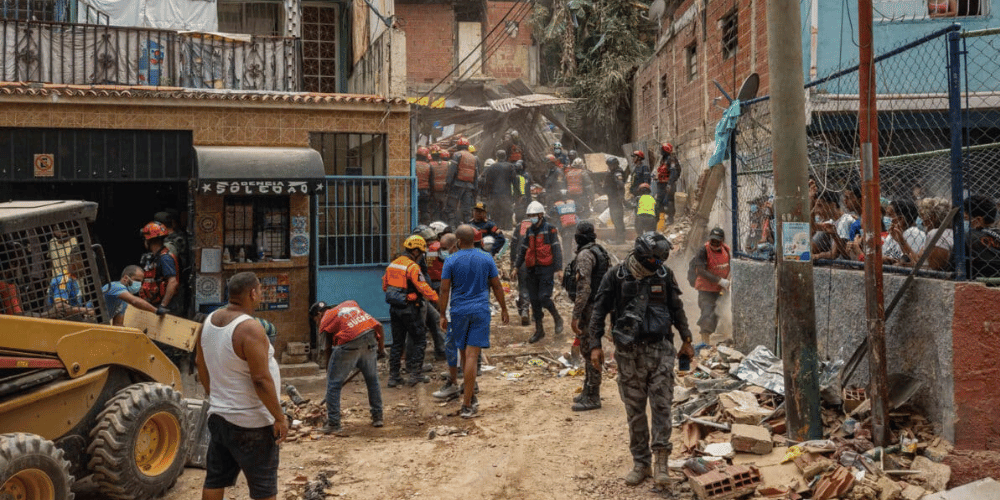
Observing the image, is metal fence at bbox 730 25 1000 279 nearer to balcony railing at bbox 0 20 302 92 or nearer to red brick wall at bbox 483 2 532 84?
balcony railing at bbox 0 20 302 92

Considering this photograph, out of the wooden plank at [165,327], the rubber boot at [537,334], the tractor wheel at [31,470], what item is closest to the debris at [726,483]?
the tractor wheel at [31,470]

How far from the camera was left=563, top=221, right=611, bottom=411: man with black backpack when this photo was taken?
7852mm

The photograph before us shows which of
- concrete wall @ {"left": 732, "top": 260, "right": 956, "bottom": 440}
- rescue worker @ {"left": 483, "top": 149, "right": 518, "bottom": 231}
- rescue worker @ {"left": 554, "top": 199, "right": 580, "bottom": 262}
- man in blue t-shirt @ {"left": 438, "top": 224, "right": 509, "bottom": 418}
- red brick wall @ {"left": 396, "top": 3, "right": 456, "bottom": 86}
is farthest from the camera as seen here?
red brick wall @ {"left": 396, "top": 3, "right": 456, "bottom": 86}

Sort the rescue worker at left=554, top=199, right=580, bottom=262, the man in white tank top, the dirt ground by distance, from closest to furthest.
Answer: the man in white tank top < the dirt ground < the rescue worker at left=554, top=199, right=580, bottom=262

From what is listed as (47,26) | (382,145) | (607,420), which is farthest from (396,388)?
(47,26)

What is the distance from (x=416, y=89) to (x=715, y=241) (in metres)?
18.1

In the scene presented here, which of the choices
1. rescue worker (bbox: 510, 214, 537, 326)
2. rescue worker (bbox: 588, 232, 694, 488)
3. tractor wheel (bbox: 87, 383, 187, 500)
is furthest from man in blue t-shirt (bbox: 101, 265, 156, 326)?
rescue worker (bbox: 588, 232, 694, 488)

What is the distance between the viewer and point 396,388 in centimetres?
961

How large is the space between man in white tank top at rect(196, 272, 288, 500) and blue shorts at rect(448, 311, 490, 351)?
363 centimetres

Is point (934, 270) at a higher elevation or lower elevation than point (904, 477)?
higher

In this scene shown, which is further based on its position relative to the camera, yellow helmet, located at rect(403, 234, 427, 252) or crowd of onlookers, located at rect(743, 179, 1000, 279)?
yellow helmet, located at rect(403, 234, 427, 252)

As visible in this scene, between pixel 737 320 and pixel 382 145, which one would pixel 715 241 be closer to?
pixel 737 320

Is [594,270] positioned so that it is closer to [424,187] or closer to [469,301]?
[469,301]

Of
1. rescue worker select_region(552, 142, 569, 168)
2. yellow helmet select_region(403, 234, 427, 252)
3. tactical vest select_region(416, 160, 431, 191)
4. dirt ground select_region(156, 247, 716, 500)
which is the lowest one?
dirt ground select_region(156, 247, 716, 500)
